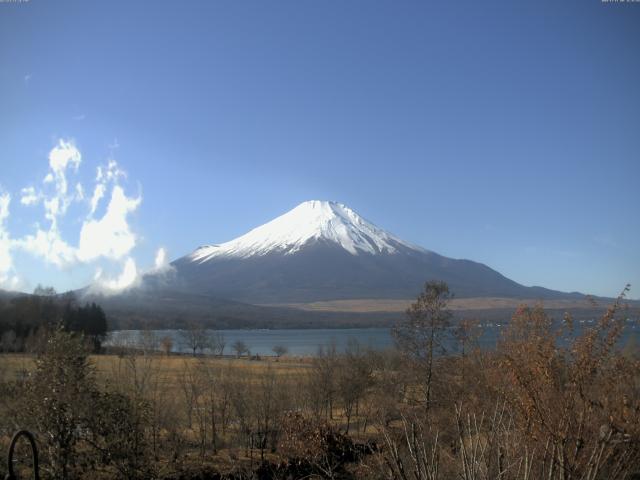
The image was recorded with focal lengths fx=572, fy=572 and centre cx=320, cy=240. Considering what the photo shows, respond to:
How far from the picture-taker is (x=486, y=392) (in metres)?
14.7

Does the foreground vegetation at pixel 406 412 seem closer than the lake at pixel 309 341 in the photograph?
Yes

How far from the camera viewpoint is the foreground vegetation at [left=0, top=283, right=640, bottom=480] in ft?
20.4

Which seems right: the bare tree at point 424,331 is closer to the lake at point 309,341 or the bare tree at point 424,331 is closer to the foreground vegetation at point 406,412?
the foreground vegetation at point 406,412

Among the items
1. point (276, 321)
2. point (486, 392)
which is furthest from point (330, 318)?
point (486, 392)

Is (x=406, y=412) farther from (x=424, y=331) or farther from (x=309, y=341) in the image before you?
(x=309, y=341)

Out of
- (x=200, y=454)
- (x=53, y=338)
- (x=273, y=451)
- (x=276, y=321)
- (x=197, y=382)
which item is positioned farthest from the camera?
(x=276, y=321)

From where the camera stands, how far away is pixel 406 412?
58.7ft

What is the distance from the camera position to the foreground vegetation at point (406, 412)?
20.4 feet

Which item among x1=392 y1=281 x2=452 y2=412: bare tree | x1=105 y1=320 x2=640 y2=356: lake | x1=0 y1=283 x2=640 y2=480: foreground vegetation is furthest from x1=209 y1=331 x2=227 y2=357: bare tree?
x1=392 y1=281 x2=452 y2=412: bare tree

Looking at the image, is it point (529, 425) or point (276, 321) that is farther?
point (276, 321)

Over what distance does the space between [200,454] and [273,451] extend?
3.15 meters

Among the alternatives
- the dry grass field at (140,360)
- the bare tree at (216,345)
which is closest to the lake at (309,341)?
the bare tree at (216,345)

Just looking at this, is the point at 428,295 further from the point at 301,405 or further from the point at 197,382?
the point at 197,382

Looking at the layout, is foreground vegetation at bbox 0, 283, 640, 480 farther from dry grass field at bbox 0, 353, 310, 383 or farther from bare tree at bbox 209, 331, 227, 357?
bare tree at bbox 209, 331, 227, 357
